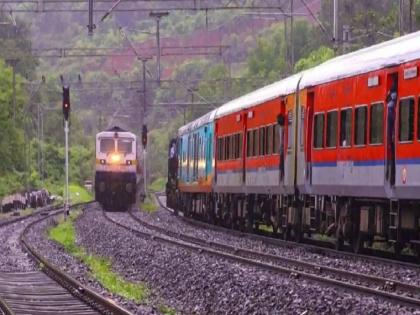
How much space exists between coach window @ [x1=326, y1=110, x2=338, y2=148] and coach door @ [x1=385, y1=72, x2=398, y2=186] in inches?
124

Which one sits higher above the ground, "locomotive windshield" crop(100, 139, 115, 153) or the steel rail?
"locomotive windshield" crop(100, 139, 115, 153)

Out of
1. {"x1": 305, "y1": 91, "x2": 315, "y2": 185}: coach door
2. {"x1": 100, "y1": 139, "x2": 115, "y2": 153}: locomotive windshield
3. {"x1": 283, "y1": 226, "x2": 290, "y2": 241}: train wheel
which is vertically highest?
{"x1": 100, "y1": 139, "x2": 115, "y2": 153}: locomotive windshield

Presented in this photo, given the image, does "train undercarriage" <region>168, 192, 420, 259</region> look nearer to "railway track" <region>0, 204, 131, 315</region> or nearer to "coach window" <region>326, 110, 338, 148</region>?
"coach window" <region>326, 110, 338, 148</region>

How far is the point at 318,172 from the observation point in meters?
24.6

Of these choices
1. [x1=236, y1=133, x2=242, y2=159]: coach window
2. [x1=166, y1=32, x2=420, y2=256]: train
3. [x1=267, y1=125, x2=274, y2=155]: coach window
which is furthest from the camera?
[x1=236, y1=133, x2=242, y2=159]: coach window

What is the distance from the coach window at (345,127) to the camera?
22.5m

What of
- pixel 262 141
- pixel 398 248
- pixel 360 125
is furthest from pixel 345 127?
pixel 262 141

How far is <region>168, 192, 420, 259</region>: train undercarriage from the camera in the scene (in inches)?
801

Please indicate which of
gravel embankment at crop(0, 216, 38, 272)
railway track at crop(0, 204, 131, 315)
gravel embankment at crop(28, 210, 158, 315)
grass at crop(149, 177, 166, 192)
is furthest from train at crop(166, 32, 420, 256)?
grass at crop(149, 177, 166, 192)

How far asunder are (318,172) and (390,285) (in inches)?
319

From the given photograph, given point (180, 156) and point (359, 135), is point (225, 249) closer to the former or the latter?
point (359, 135)

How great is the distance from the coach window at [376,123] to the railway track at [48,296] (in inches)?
215

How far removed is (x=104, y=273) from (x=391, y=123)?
5532 mm

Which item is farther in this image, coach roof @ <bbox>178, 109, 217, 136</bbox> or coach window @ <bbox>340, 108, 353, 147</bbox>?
coach roof @ <bbox>178, 109, 217, 136</bbox>
